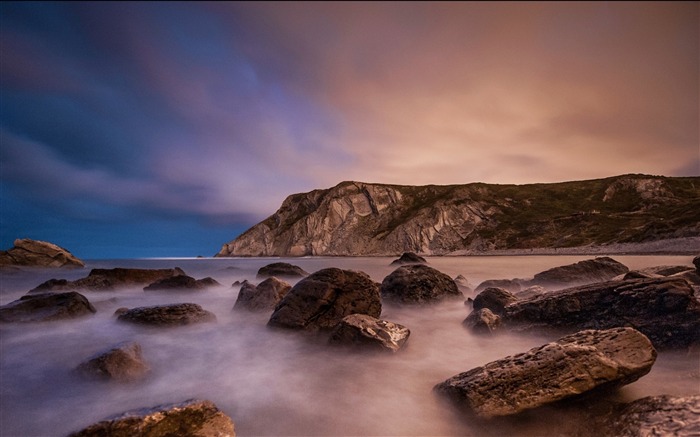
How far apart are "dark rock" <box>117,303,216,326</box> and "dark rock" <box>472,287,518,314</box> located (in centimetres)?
840

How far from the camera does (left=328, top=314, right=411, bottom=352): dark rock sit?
6.86 metres

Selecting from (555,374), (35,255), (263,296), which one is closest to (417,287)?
(263,296)

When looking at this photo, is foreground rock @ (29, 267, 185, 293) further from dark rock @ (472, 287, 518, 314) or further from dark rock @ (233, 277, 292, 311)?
dark rock @ (472, 287, 518, 314)

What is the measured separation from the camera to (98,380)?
5902 millimetres

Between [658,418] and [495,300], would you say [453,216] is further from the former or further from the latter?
[658,418]

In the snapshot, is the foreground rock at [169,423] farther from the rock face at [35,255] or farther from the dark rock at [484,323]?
the rock face at [35,255]

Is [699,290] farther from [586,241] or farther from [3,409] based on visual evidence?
[586,241]

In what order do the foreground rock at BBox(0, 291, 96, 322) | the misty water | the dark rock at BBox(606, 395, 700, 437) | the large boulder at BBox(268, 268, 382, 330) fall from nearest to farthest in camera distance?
the dark rock at BBox(606, 395, 700, 437), the misty water, the large boulder at BBox(268, 268, 382, 330), the foreground rock at BBox(0, 291, 96, 322)

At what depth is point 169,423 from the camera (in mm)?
3648

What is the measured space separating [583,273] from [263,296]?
49.8ft

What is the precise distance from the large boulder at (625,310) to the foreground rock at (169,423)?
6.87 m

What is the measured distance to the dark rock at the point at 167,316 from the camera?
372 inches

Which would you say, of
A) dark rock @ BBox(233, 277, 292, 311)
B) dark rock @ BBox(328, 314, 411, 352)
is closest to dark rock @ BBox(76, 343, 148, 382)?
dark rock @ BBox(328, 314, 411, 352)

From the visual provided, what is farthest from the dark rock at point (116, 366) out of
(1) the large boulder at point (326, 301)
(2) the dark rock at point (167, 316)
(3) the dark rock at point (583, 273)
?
(3) the dark rock at point (583, 273)
